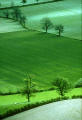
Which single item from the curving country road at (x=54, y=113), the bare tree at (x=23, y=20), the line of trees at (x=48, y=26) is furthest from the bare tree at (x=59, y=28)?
the curving country road at (x=54, y=113)

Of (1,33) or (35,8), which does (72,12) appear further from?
(1,33)

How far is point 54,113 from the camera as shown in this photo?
2.33 metres

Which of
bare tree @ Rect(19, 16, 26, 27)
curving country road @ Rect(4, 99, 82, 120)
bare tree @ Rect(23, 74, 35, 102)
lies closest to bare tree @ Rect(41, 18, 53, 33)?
bare tree @ Rect(19, 16, 26, 27)

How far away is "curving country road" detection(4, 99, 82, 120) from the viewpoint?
2277 mm

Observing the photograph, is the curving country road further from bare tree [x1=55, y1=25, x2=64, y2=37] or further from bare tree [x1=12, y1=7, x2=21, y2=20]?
bare tree [x1=12, y1=7, x2=21, y2=20]

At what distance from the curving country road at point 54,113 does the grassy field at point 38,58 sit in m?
0.87

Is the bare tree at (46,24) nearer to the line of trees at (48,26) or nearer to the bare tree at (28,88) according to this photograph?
the line of trees at (48,26)

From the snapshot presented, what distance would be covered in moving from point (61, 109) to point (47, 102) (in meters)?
0.29

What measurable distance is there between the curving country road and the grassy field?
34.1 inches

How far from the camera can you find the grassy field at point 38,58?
11.3ft

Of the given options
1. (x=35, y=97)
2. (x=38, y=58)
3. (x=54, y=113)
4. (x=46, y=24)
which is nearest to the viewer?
(x=54, y=113)

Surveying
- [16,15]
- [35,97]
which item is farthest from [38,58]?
[35,97]

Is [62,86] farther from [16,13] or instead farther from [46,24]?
[16,13]

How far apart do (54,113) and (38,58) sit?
5.05ft
